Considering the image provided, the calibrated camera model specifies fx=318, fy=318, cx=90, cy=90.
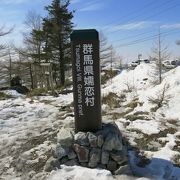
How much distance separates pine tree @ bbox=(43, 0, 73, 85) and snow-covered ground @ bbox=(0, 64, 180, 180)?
16536 millimetres

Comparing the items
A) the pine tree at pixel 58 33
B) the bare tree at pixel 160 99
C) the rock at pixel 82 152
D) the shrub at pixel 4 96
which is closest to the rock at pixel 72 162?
the rock at pixel 82 152

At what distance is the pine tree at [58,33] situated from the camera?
2862 centimetres

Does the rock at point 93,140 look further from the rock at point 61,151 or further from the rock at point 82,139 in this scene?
the rock at point 61,151

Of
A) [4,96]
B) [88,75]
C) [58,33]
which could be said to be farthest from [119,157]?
[58,33]

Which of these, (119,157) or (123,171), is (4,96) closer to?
(119,157)

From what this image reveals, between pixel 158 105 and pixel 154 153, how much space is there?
3515 millimetres

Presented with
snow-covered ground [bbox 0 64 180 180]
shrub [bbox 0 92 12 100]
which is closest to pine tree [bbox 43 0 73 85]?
shrub [bbox 0 92 12 100]

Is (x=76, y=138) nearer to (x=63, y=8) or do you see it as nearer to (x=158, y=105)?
(x=158, y=105)

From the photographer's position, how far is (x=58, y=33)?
2833 centimetres

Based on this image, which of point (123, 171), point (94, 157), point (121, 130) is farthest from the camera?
point (121, 130)

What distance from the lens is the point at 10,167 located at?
6500mm

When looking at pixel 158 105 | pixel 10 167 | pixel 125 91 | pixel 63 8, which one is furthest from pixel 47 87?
pixel 10 167

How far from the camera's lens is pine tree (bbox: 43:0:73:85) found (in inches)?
1127

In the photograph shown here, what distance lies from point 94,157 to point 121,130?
238cm
